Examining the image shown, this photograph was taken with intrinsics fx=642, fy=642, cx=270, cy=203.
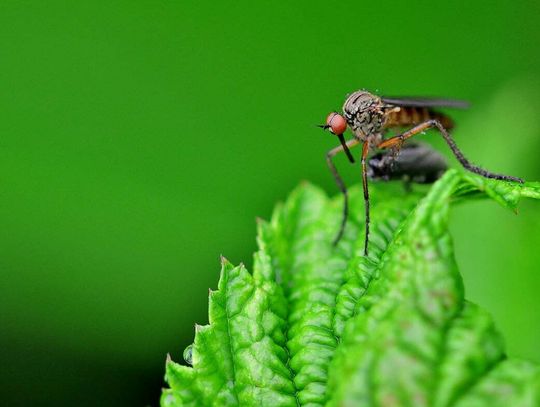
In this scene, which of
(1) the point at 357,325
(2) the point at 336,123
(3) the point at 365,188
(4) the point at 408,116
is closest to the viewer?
(1) the point at 357,325

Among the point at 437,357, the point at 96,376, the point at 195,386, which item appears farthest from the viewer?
the point at 96,376

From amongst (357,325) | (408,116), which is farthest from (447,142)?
(357,325)

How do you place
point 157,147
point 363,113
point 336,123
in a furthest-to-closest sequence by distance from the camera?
1. point 157,147
2. point 363,113
3. point 336,123

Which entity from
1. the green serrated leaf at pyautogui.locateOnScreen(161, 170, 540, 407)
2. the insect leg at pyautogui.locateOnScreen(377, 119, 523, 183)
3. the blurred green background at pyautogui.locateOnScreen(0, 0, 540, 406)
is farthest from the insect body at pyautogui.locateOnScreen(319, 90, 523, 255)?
the blurred green background at pyautogui.locateOnScreen(0, 0, 540, 406)

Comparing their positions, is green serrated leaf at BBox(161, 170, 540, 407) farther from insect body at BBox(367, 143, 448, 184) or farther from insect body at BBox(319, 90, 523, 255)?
insect body at BBox(319, 90, 523, 255)

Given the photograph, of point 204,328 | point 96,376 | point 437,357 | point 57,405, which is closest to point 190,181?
point 96,376

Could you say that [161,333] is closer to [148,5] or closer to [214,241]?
[214,241]

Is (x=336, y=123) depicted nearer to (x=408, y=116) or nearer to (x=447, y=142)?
(x=447, y=142)

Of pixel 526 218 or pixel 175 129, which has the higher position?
Answer: pixel 175 129
